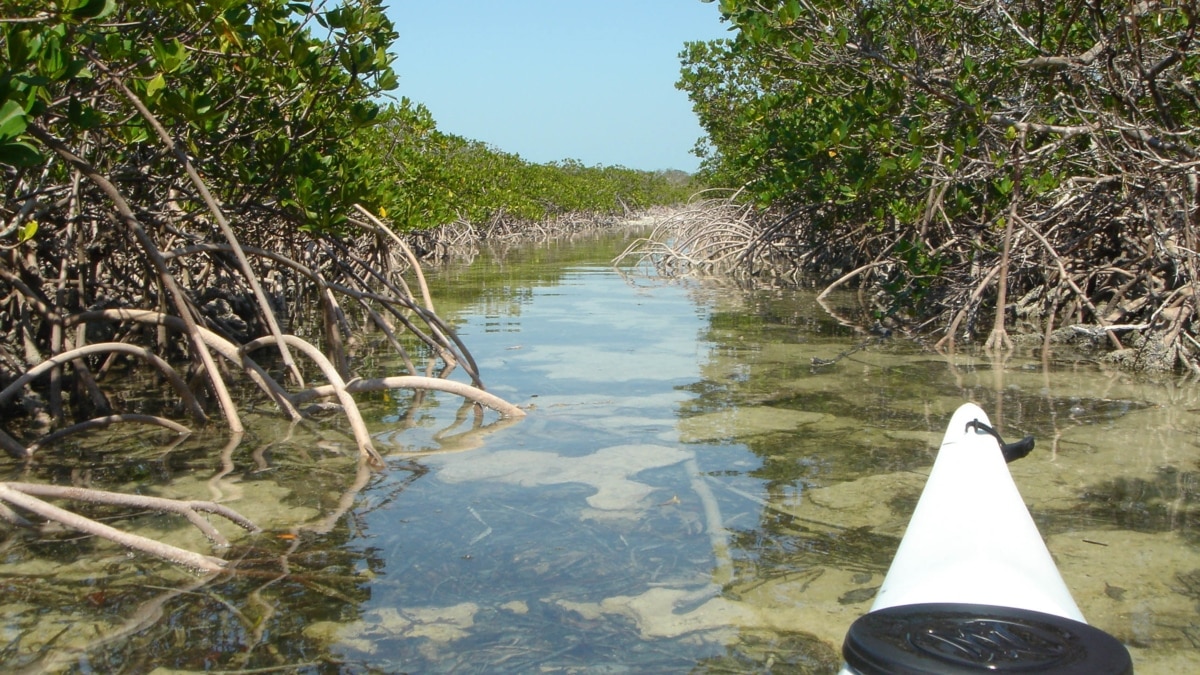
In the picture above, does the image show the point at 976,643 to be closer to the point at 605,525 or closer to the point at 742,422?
the point at 605,525

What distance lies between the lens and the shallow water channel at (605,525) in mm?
2520

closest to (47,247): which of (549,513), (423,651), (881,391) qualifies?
(549,513)

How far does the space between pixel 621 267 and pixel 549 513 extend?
12873 millimetres

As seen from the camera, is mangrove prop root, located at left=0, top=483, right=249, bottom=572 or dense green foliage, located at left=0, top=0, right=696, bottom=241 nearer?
mangrove prop root, located at left=0, top=483, right=249, bottom=572

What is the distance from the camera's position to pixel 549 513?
3512mm

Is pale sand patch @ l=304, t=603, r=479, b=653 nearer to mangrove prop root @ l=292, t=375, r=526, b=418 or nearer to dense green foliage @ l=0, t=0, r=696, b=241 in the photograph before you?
dense green foliage @ l=0, t=0, r=696, b=241

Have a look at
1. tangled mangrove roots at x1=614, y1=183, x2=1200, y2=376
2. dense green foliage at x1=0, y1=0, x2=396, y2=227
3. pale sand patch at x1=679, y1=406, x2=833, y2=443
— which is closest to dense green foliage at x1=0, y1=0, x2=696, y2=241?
dense green foliage at x1=0, y1=0, x2=396, y2=227

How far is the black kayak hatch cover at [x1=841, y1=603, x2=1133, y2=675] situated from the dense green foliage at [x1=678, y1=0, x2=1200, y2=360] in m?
2.99

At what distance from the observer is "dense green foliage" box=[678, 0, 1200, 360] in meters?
4.91

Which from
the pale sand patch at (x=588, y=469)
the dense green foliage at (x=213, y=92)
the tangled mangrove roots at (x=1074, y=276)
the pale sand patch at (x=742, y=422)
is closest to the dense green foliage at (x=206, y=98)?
the dense green foliage at (x=213, y=92)

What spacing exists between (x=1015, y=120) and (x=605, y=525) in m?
3.42

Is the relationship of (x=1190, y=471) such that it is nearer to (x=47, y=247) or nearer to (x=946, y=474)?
(x=946, y=474)

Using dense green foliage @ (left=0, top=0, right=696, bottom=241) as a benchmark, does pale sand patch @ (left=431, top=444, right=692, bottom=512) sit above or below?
below

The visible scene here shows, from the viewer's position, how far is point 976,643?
65.4 inches
